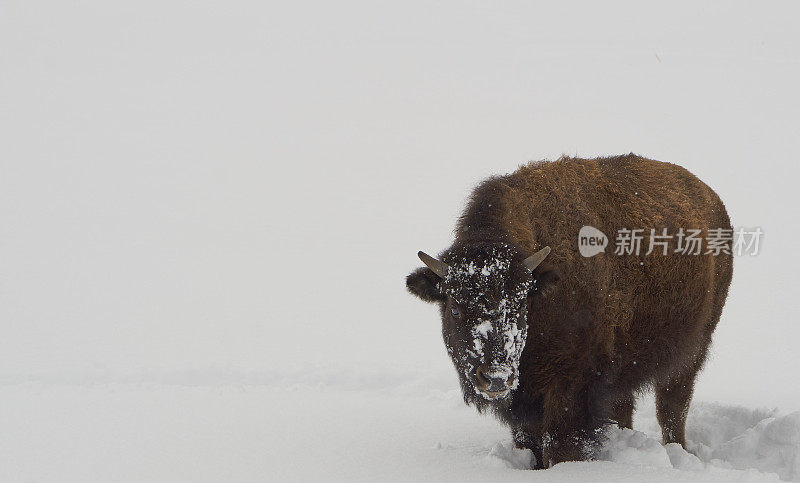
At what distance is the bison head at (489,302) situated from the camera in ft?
14.8

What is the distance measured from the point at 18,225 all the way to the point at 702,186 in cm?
1596

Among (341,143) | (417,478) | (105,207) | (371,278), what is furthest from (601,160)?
(341,143)

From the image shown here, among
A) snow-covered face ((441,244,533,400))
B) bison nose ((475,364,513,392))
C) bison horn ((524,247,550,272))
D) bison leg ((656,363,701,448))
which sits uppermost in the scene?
bison horn ((524,247,550,272))

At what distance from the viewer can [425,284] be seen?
4.95 meters

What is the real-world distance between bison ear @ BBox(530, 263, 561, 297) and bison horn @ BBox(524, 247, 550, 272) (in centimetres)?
10

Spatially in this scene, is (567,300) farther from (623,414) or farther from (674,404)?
(674,404)

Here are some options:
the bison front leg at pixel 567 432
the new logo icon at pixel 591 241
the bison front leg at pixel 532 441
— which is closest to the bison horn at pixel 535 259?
the new logo icon at pixel 591 241

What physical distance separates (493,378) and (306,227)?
1383 cm

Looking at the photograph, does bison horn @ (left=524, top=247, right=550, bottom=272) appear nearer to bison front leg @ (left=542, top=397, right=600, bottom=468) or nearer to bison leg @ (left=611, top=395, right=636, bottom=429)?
bison front leg @ (left=542, top=397, right=600, bottom=468)

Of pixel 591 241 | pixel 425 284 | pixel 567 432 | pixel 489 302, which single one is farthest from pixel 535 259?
pixel 567 432

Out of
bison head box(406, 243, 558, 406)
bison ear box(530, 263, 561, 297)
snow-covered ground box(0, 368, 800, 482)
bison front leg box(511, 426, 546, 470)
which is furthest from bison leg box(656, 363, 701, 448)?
bison head box(406, 243, 558, 406)

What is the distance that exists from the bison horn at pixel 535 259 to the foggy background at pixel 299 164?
3.57 ft

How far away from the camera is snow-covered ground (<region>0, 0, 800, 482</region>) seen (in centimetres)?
526

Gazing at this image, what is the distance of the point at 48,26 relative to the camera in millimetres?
44094
